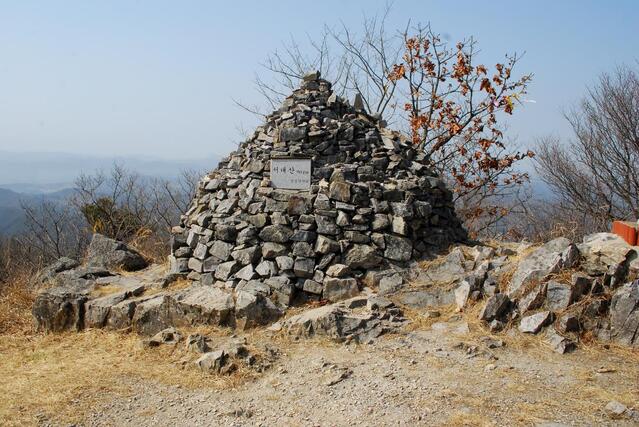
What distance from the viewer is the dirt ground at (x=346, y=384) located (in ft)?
15.3

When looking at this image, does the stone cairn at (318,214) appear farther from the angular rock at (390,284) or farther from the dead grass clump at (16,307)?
the dead grass clump at (16,307)

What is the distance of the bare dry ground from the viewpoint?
4676 millimetres

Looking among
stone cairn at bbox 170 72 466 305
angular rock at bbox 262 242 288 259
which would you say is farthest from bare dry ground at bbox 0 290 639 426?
angular rock at bbox 262 242 288 259

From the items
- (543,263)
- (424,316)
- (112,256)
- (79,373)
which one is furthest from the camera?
(112,256)

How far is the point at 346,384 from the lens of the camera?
5281 millimetres

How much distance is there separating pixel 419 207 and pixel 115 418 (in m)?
4.82

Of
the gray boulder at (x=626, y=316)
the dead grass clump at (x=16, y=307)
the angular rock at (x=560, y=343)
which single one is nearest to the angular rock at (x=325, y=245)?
the angular rock at (x=560, y=343)

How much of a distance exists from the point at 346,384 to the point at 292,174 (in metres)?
3.69

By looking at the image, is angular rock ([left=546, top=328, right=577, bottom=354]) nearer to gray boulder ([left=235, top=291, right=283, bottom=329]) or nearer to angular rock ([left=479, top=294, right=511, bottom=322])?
angular rock ([left=479, top=294, right=511, bottom=322])

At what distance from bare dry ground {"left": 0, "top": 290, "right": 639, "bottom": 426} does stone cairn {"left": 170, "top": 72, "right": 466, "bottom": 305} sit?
1.22 m

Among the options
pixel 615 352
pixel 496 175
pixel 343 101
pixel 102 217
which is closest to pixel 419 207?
pixel 343 101

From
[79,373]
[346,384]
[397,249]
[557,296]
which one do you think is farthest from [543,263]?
[79,373]

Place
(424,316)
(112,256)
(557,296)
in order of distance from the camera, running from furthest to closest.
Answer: (112,256)
(424,316)
(557,296)

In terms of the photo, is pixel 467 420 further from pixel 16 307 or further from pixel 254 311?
pixel 16 307
